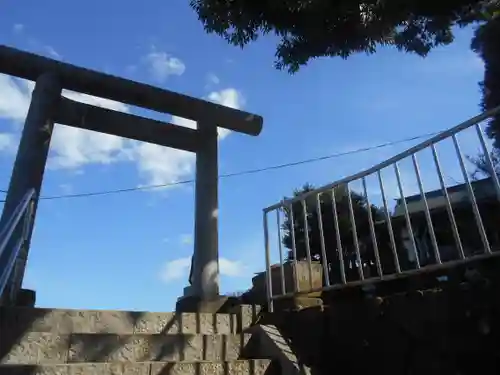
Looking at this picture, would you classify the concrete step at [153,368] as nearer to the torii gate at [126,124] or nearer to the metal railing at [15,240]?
the metal railing at [15,240]

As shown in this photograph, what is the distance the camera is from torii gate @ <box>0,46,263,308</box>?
134 inches

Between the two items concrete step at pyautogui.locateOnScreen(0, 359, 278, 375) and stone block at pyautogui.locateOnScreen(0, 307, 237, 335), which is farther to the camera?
stone block at pyautogui.locateOnScreen(0, 307, 237, 335)

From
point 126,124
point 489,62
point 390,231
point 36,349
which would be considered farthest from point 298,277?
point 489,62

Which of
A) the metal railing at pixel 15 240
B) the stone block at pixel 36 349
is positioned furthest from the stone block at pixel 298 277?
the metal railing at pixel 15 240

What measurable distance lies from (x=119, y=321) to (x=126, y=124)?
238cm

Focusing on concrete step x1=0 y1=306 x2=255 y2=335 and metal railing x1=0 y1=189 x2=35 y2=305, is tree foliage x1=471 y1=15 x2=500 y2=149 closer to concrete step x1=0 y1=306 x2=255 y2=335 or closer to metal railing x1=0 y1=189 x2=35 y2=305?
concrete step x1=0 y1=306 x2=255 y2=335

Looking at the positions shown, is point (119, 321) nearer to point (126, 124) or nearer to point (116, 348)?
point (116, 348)

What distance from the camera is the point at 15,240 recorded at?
10.0 feet

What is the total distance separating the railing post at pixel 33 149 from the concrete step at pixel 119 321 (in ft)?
2.73

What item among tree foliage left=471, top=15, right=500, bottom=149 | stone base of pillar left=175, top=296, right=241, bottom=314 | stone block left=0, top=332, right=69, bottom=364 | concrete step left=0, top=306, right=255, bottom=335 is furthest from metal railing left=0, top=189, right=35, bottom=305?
tree foliage left=471, top=15, right=500, bottom=149

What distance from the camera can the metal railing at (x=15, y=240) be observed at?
8.64 feet

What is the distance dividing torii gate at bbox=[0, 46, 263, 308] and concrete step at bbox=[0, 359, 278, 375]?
120cm

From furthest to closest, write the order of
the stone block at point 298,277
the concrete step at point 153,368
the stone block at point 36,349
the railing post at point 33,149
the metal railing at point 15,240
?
the railing post at point 33,149 < the stone block at point 298,277 < the metal railing at point 15,240 < the stone block at point 36,349 < the concrete step at point 153,368

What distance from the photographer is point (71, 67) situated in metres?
3.91
